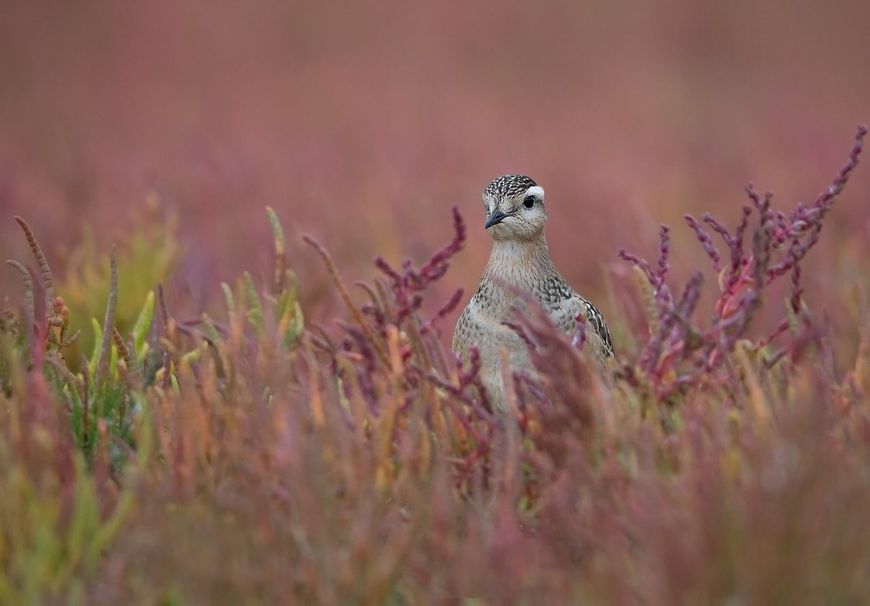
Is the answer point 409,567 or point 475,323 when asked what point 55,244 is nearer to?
point 475,323

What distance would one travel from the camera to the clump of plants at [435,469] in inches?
87.6

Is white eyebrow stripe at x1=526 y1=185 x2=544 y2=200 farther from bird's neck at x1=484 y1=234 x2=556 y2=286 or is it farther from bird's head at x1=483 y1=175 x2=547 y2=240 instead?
bird's neck at x1=484 y1=234 x2=556 y2=286

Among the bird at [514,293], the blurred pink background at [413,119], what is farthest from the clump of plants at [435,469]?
the blurred pink background at [413,119]

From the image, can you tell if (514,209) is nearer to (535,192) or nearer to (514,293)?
(535,192)

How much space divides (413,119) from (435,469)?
34.7 ft

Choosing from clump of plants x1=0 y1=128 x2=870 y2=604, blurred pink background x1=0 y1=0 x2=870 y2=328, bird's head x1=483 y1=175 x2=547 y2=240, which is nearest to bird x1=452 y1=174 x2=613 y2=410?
bird's head x1=483 y1=175 x2=547 y2=240

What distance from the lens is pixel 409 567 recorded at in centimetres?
240

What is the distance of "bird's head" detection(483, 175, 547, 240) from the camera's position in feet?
13.0

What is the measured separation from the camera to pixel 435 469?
2584mm

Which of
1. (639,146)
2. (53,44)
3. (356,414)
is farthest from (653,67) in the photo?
(356,414)

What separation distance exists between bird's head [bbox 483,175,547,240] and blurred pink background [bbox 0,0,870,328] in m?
2.00

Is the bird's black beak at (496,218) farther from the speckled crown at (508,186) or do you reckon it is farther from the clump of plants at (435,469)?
the clump of plants at (435,469)

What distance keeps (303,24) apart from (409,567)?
14343 millimetres

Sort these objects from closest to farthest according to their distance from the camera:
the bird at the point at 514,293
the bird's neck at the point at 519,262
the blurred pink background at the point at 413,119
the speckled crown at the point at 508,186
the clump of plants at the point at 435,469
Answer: the clump of plants at the point at 435,469 → the bird at the point at 514,293 → the bird's neck at the point at 519,262 → the speckled crown at the point at 508,186 → the blurred pink background at the point at 413,119
